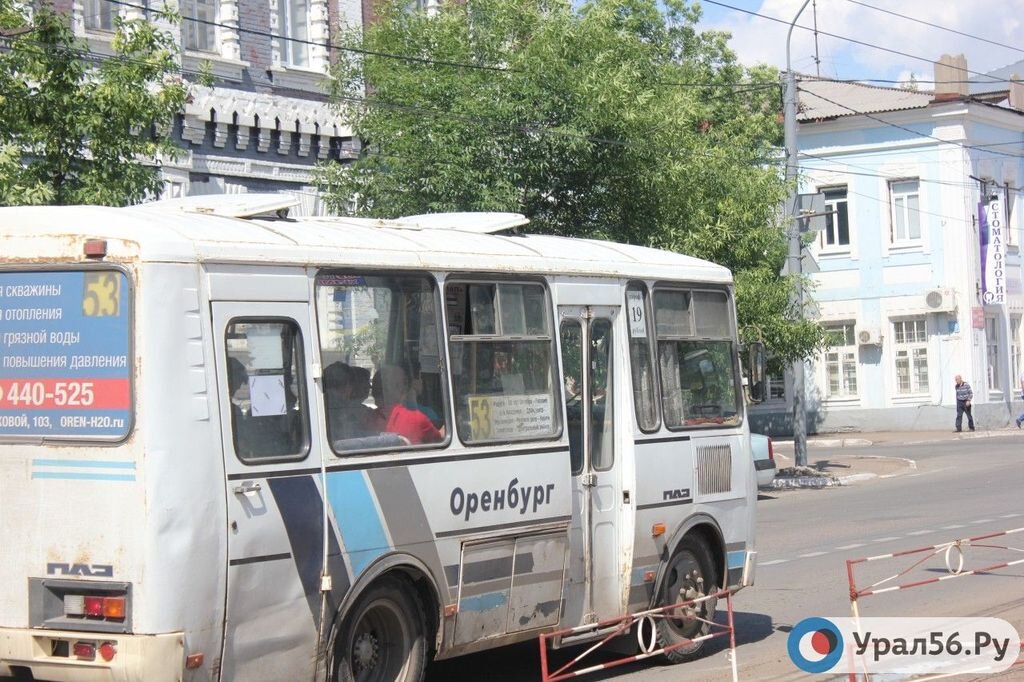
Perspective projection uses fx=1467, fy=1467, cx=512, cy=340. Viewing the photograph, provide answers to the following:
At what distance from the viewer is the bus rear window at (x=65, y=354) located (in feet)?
22.1

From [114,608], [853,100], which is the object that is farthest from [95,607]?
[853,100]

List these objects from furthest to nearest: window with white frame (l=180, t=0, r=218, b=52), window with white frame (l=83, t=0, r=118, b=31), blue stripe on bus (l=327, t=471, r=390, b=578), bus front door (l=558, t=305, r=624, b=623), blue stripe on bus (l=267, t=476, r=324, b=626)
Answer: window with white frame (l=180, t=0, r=218, b=52), window with white frame (l=83, t=0, r=118, b=31), bus front door (l=558, t=305, r=624, b=623), blue stripe on bus (l=327, t=471, r=390, b=578), blue stripe on bus (l=267, t=476, r=324, b=626)

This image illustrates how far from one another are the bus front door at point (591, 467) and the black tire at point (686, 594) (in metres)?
0.59

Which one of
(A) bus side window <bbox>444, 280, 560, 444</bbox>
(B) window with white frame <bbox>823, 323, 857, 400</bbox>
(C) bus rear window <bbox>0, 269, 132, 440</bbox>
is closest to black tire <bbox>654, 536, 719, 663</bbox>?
(A) bus side window <bbox>444, 280, 560, 444</bbox>

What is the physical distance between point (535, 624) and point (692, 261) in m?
3.23

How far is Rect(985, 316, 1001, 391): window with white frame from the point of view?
1700 inches

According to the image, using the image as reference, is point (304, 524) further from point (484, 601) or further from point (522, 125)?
point (522, 125)

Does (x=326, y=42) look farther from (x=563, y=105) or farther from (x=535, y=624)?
(x=535, y=624)

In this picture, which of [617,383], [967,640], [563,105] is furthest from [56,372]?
[563,105]

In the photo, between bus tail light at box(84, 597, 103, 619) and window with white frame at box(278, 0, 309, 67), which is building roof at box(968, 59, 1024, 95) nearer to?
window with white frame at box(278, 0, 309, 67)

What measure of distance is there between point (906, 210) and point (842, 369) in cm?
513

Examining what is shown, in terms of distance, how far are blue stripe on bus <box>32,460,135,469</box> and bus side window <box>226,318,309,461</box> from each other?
54 cm

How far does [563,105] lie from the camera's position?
19.5 meters

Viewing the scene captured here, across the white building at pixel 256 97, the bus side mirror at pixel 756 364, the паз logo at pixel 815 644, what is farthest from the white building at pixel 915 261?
the паз logo at pixel 815 644
